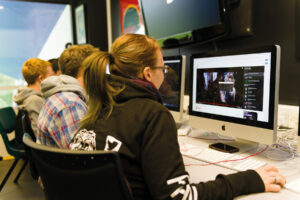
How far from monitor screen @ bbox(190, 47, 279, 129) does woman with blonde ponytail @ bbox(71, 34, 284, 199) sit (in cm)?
32

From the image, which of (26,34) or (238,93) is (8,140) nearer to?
(26,34)

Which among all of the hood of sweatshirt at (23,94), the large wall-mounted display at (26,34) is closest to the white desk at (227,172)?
the hood of sweatshirt at (23,94)

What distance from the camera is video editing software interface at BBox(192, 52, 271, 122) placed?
1115 millimetres

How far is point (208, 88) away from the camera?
1.41 meters

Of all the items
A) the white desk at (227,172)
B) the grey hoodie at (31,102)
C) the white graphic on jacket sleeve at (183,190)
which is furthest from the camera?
the grey hoodie at (31,102)

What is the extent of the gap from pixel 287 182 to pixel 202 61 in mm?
740

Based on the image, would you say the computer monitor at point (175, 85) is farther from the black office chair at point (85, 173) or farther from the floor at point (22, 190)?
the floor at point (22, 190)

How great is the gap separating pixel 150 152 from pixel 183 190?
0.47 ft

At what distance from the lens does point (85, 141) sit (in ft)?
2.78

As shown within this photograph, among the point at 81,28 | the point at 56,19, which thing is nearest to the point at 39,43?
the point at 56,19

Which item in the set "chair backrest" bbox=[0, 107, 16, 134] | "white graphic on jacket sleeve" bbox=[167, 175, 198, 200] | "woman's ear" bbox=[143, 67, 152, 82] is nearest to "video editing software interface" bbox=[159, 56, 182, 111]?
"woman's ear" bbox=[143, 67, 152, 82]

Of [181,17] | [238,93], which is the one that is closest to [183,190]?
[238,93]

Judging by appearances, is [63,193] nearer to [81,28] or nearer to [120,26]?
[120,26]

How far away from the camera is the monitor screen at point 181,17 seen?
1.79 m
